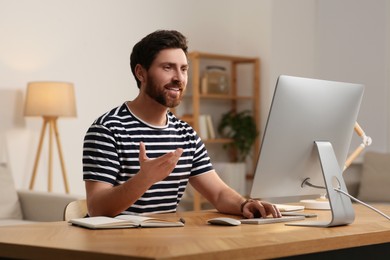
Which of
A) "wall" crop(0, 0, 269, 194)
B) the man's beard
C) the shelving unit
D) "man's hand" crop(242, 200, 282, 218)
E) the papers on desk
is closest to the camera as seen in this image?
"man's hand" crop(242, 200, 282, 218)

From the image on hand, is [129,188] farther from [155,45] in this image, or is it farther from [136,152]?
[155,45]

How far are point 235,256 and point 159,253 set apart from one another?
21 cm

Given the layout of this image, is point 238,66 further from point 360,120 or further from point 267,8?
point 360,120

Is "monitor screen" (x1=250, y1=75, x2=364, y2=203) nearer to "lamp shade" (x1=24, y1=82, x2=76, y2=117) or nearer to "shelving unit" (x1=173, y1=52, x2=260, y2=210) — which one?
"lamp shade" (x1=24, y1=82, x2=76, y2=117)

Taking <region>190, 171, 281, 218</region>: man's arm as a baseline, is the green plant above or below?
below

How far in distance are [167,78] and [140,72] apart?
18 cm

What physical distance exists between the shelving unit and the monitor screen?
4193 mm

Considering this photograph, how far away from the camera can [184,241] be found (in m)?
1.77

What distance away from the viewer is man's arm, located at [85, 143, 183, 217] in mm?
2101

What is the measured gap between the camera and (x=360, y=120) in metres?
6.82

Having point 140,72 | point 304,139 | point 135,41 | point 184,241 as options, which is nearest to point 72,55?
point 135,41

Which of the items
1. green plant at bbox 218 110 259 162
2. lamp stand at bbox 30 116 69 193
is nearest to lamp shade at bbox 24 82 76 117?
lamp stand at bbox 30 116 69 193

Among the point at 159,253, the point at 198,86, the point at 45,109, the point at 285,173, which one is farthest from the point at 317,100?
the point at 198,86

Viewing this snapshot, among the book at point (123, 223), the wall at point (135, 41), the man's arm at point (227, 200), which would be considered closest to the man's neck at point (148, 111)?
the man's arm at point (227, 200)
